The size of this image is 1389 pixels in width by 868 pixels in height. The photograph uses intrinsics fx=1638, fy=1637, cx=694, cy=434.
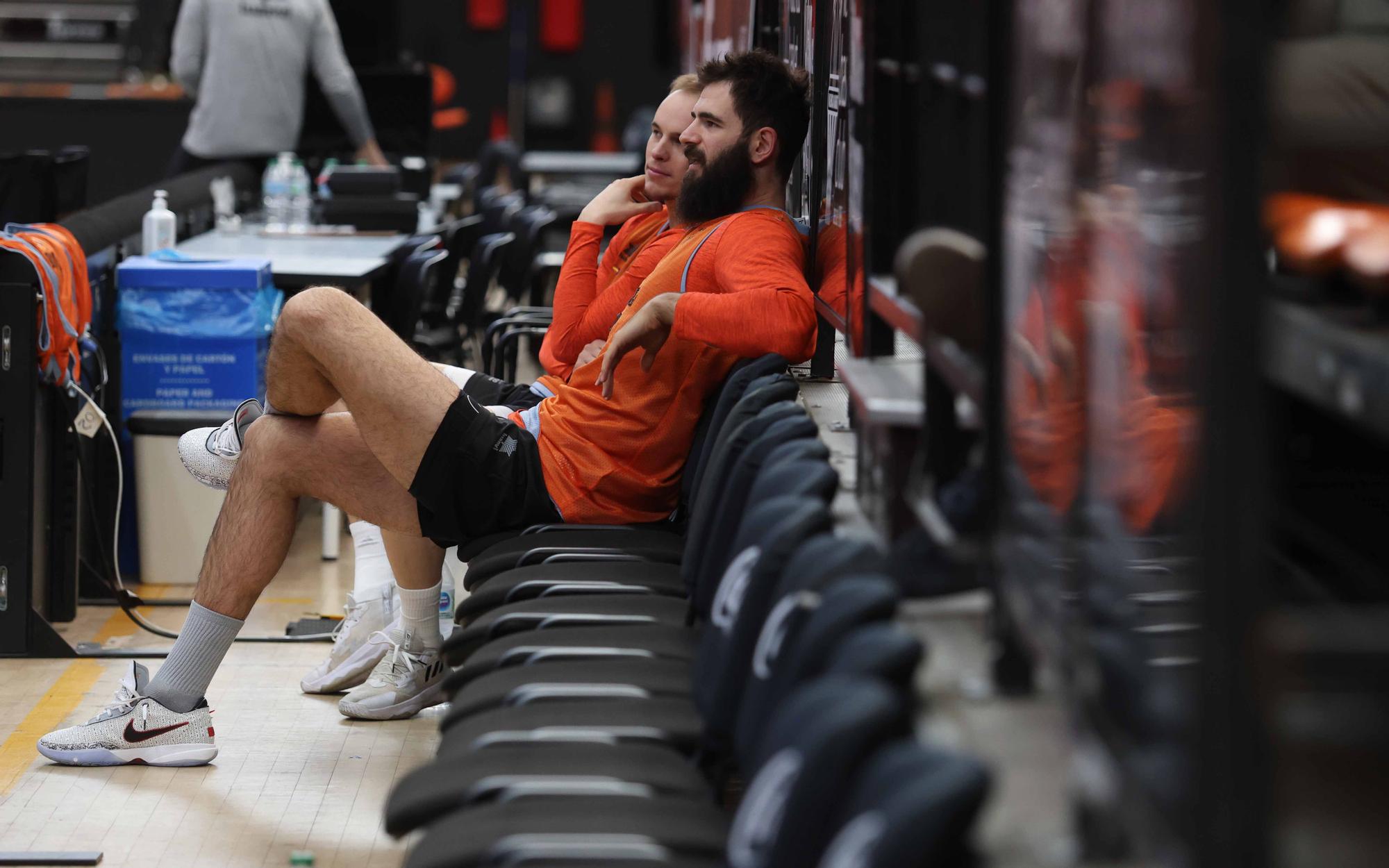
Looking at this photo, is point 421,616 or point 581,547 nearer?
point 581,547

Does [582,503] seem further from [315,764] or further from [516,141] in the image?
[516,141]

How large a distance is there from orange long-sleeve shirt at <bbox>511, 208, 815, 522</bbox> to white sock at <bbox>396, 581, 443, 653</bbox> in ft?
1.30

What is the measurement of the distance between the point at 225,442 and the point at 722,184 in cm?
117

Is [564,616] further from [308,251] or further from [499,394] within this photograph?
[308,251]

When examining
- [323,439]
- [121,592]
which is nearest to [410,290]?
[121,592]

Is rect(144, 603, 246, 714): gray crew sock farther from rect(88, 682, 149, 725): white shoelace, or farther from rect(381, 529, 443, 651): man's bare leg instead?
rect(381, 529, 443, 651): man's bare leg

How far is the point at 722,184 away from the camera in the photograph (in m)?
3.27

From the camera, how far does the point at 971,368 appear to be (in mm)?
1666

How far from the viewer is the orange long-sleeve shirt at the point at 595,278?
11.5 feet

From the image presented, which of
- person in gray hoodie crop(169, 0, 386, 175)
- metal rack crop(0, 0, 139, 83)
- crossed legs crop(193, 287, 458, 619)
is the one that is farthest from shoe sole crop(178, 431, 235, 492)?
metal rack crop(0, 0, 139, 83)

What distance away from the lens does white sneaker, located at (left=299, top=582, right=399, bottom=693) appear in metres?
3.50

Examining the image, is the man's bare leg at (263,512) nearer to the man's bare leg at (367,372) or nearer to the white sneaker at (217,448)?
the man's bare leg at (367,372)

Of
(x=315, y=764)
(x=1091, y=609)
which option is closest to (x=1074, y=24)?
(x=1091, y=609)

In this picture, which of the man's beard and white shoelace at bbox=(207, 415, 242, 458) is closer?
the man's beard
